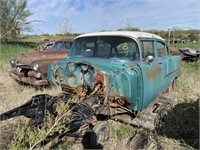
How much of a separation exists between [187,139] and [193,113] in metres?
1.14

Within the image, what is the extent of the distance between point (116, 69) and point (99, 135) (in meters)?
1.11

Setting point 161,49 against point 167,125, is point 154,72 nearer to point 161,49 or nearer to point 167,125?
point 167,125

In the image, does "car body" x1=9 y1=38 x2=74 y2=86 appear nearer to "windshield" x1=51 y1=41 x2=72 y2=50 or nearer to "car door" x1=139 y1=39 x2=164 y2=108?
"windshield" x1=51 y1=41 x2=72 y2=50

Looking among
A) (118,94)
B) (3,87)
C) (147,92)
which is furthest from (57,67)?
(3,87)

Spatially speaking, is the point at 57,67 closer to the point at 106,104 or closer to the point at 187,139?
the point at 106,104

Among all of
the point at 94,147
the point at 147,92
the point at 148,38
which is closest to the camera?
the point at 94,147

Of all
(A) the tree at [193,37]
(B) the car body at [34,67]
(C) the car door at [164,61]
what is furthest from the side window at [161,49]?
(A) the tree at [193,37]

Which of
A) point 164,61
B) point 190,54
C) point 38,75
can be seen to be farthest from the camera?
point 190,54

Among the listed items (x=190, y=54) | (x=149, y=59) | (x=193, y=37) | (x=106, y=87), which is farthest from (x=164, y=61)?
(x=193, y=37)

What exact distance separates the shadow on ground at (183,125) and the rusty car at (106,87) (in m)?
0.19

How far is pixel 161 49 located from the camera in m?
6.05

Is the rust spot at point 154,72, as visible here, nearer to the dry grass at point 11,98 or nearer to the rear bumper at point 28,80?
the dry grass at point 11,98

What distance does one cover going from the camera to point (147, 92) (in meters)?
4.50

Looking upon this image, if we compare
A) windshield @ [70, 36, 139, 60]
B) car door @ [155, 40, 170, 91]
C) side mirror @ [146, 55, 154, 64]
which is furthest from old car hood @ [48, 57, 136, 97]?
car door @ [155, 40, 170, 91]
